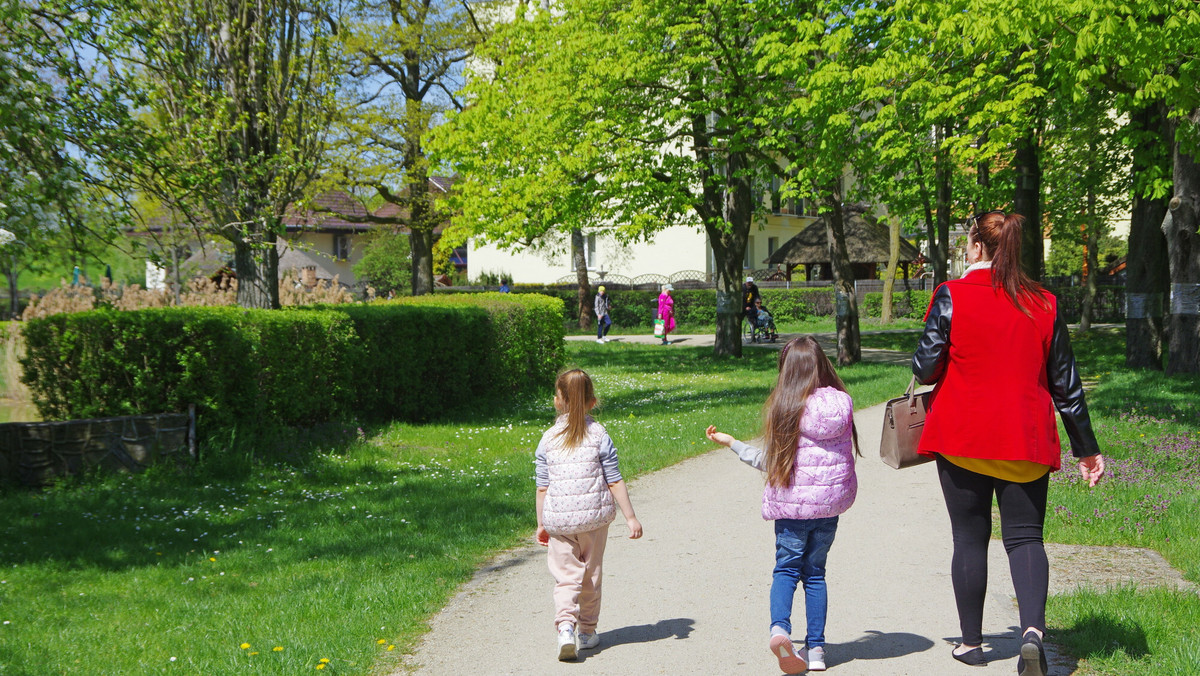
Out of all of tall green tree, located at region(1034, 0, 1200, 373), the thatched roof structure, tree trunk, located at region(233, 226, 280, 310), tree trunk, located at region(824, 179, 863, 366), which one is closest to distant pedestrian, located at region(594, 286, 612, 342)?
tree trunk, located at region(824, 179, 863, 366)

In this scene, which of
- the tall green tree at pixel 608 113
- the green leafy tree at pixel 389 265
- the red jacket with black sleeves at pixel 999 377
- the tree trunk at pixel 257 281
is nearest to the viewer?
the red jacket with black sleeves at pixel 999 377

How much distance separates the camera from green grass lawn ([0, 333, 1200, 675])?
4.74 metres

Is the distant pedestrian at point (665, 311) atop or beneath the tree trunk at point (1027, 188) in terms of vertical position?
beneath

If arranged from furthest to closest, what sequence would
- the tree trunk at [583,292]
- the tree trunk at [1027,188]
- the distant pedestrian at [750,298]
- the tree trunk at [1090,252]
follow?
1. the tree trunk at [583,292]
2. the tree trunk at [1090,252]
3. the distant pedestrian at [750,298]
4. the tree trunk at [1027,188]

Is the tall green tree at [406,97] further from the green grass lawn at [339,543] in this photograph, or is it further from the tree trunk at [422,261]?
the green grass lawn at [339,543]

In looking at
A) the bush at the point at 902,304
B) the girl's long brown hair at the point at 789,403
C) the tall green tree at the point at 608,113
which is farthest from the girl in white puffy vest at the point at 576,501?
the bush at the point at 902,304

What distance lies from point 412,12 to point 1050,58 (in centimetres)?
2023

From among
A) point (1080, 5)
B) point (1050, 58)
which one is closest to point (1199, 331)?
point (1050, 58)

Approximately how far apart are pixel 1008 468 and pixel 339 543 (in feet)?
15.3

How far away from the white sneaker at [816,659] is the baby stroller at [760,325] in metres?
23.5

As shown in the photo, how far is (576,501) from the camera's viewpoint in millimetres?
4613

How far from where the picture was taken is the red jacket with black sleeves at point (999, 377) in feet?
13.3

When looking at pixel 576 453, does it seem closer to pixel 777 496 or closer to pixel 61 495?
pixel 777 496

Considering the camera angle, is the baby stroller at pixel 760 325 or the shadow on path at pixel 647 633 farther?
the baby stroller at pixel 760 325
